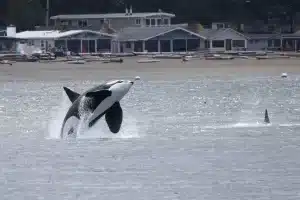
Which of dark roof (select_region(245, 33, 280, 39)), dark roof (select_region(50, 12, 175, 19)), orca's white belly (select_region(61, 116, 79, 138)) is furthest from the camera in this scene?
dark roof (select_region(50, 12, 175, 19))

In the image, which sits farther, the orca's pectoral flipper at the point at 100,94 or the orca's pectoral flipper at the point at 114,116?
the orca's pectoral flipper at the point at 114,116

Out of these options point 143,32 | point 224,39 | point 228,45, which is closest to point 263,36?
point 228,45

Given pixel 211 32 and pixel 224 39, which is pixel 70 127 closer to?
pixel 224 39

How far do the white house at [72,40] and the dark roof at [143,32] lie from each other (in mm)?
2699

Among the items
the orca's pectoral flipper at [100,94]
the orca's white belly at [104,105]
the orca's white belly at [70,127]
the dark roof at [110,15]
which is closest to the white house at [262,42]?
the dark roof at [110,15]

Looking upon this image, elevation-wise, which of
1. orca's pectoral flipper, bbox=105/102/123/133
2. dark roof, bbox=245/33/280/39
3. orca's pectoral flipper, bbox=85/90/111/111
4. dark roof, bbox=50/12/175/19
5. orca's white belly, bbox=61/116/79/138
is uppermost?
orca's pectoral flipper, bbox=85/90/111/111

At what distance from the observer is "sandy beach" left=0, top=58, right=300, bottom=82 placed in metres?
102

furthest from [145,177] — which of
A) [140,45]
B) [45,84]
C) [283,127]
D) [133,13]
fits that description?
[133,13]

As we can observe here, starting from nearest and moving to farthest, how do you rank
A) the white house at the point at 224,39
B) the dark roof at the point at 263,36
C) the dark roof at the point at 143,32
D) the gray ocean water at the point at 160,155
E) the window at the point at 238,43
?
the gray ocean water at the point at 160,155 → the dark roof at the point at 143,32 → the white house at the point at 224,39 → the window at the point at 238,43 → the dark roof at the point at 263,36

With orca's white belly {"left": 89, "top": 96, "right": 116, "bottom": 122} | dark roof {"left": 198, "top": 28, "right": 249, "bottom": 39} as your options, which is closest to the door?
dark roof {"left": 198, "top": 28, "right": 249, "bottom": 39}

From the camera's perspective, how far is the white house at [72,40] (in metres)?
150

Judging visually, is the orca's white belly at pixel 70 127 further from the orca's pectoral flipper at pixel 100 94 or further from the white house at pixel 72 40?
the white house at pixel 72 40

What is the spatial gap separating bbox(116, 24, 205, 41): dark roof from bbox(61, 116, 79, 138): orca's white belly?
4090 inches

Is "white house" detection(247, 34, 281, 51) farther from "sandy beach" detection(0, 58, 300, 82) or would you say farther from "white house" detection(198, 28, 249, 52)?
"sandy beach" detection(0, 58, 300, 82)
